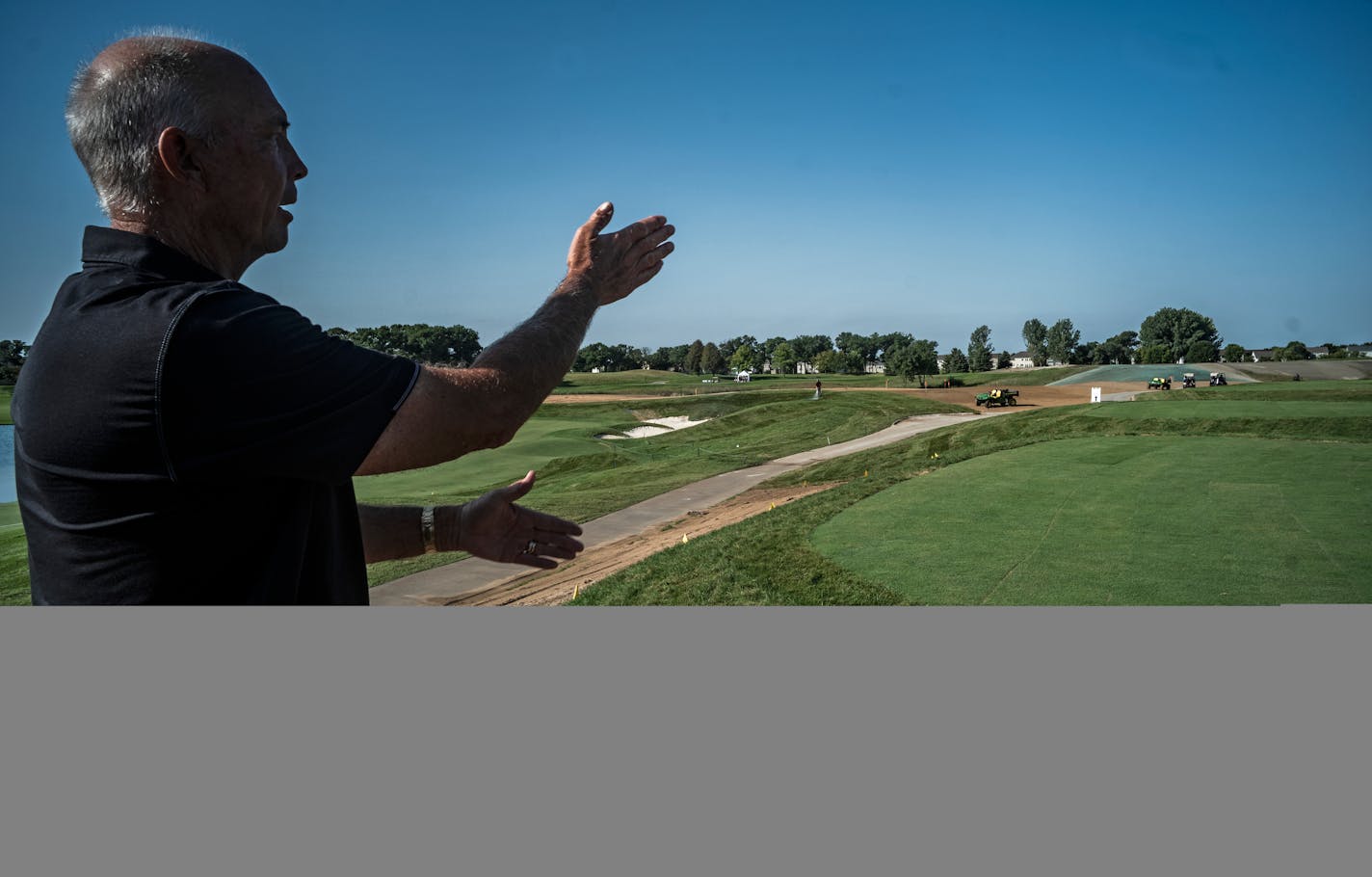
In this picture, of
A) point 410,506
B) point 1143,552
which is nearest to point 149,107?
point 410,506

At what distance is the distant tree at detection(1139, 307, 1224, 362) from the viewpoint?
12945 mm

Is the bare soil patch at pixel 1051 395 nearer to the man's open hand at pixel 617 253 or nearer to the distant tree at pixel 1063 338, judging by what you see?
the distant tree at pixel 1063 338

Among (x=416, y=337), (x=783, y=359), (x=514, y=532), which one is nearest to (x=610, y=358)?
(x=416, y=337)

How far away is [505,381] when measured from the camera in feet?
3.15

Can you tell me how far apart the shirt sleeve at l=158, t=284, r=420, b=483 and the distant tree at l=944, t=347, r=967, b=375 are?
47546 mm

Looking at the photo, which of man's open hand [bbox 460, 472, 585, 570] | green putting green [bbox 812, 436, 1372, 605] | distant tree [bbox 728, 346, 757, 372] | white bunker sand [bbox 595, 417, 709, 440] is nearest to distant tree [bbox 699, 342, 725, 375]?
distant tree [bbox 728, 346, 757, 372]

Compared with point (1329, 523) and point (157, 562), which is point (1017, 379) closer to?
point (1329, 523)

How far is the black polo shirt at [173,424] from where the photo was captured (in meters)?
0.79

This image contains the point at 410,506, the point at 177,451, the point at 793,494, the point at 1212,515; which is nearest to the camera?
the point at 177,451

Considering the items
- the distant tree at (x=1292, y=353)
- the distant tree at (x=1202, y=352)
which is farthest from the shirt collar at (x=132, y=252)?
the distant tree at (x=1202, y=352)

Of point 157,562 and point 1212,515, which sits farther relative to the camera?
point 1212,515

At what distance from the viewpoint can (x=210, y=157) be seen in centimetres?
97

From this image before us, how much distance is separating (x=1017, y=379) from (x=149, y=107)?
120ft

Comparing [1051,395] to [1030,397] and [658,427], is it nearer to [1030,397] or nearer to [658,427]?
[1030,397]
